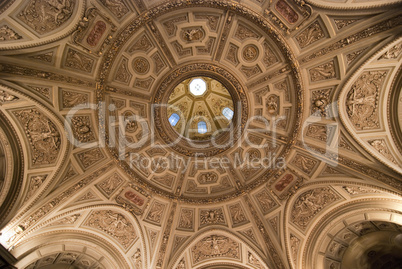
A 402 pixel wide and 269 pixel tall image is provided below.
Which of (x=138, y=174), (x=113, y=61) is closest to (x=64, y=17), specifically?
(x=113, y=61)

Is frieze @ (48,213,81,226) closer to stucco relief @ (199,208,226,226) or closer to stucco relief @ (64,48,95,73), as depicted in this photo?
stucco relief @ (199,208,226,226)

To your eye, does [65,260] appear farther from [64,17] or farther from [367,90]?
[367,90]

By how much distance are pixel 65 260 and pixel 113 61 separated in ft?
34.2

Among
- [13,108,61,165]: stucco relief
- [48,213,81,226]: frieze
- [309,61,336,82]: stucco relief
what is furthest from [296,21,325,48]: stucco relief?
[48,213,81,226]: frieze

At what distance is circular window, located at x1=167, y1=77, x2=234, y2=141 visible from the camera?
1816cm

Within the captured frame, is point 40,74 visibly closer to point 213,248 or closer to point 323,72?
point 323,72

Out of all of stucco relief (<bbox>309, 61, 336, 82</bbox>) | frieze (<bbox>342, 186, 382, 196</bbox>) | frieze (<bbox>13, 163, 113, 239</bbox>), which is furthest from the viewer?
frieze (<bbox>342, 186, 382, 196</bbox>)

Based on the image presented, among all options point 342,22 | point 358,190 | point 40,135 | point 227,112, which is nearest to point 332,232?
point 358,190

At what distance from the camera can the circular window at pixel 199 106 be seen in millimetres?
18156

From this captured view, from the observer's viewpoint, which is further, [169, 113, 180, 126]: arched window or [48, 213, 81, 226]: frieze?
[169, 113, 180, 126]: arched window

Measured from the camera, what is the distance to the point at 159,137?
553 inches

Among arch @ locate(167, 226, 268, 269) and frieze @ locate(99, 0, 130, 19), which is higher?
frieze @ locate(99, 0, 130, 19)

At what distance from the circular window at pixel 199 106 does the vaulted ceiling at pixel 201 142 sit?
4048 millimetres

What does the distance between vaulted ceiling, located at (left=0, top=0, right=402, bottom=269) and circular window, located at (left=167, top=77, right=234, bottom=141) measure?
405 centimetres
